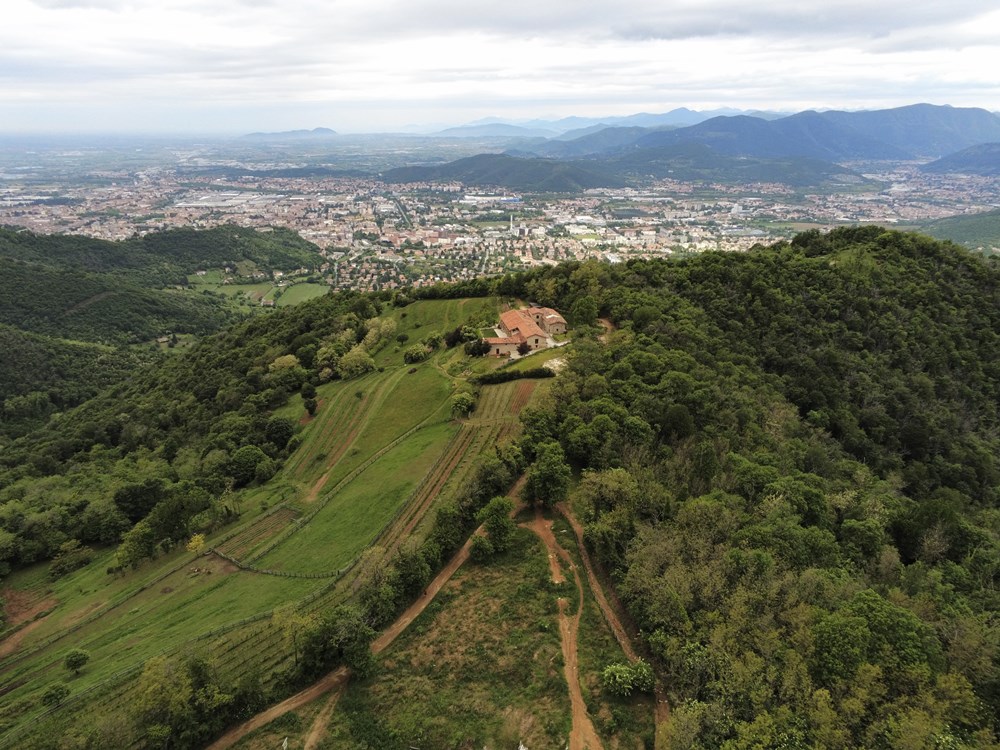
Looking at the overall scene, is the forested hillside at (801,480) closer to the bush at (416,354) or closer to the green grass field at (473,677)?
the green grass field at (473,677)

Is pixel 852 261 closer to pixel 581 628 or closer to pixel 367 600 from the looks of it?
pixel 581 628

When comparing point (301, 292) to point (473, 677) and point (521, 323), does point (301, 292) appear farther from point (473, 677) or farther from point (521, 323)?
point (473, 677)

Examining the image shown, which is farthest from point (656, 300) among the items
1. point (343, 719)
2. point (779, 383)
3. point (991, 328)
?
point (343, 719)

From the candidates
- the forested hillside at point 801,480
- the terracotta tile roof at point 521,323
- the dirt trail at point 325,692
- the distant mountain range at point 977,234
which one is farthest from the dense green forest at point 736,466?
the distant mountain range at point 977,234

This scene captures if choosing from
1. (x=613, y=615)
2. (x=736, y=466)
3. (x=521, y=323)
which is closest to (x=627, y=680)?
(x=613, y=615)

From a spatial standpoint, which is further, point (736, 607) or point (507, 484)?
point (507, 484)

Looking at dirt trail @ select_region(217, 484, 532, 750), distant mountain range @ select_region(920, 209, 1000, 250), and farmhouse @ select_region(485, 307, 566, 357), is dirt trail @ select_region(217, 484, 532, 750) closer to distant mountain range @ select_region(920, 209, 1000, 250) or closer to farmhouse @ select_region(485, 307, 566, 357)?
farmhouse @ select_region(485, 307, 566, 357)

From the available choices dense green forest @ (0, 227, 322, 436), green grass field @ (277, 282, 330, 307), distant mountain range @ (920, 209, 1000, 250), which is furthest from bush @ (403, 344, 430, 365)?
distant mountain range @ (920, 209, 1000, 250)
